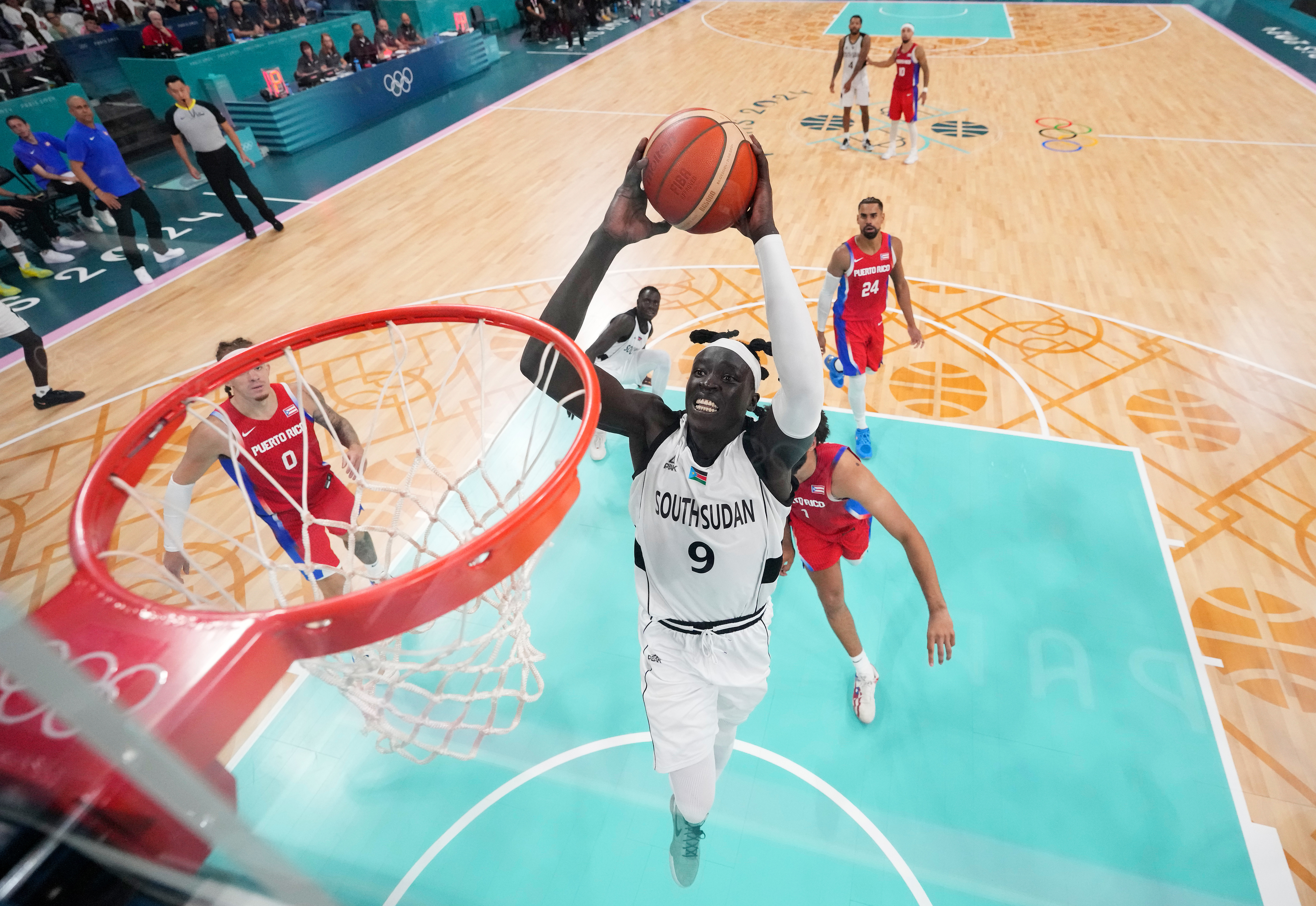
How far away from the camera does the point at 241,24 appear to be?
12.9 m

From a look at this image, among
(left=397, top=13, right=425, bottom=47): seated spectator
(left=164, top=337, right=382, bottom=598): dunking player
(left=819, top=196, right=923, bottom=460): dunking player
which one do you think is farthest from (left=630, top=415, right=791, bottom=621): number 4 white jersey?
(left=397, top=13, right=425, bottom=47): seated spectator

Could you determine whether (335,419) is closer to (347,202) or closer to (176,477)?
(176,477)

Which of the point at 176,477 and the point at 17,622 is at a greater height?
the point at 17,622

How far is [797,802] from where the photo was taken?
3059mm

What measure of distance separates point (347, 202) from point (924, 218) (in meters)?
7.55

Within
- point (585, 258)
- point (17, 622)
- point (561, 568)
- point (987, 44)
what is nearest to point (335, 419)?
point (561, 568)

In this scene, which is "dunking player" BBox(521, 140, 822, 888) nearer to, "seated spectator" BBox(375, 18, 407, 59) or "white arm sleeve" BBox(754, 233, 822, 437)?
"white arm sleeve" BBox(754, 233, 822, 437)

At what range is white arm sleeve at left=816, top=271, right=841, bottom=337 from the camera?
443 centimetres

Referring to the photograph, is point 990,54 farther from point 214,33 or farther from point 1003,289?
point 214,33

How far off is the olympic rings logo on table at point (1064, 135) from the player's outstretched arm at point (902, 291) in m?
7.47

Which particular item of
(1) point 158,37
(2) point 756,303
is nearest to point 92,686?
(2) point 756,303

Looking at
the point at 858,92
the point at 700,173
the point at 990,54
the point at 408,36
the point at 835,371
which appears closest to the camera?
the point at 700,173

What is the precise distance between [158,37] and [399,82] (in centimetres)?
376

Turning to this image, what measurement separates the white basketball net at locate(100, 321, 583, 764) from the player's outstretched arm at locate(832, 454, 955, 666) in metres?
1.10
